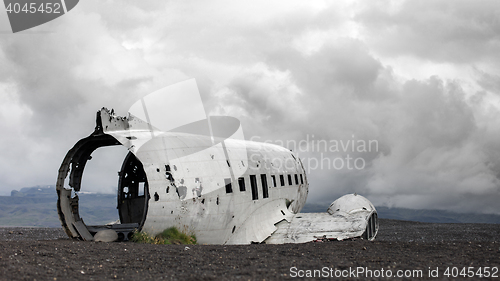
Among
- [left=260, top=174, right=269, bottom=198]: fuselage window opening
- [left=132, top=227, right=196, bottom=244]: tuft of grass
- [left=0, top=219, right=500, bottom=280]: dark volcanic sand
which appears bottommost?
[left=0, top=219, right=500, bottom=280]: dark volcanic sand

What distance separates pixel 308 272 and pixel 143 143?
24.0ft

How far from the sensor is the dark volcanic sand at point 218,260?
8.80 metres

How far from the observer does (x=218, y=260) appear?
34.0 ft

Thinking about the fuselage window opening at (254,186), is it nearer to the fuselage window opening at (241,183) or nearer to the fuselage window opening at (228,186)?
the fuselage window opening at (241,183)

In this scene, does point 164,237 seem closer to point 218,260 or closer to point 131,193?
point 218,260

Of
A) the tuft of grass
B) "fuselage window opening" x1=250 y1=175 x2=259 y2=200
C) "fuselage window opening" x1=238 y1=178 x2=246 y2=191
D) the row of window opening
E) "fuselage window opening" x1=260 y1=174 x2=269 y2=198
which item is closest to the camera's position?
the tuft of grass

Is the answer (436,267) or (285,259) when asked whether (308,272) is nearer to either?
(285,259)

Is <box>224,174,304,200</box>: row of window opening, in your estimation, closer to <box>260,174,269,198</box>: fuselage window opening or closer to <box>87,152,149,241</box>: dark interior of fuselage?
<box>260,174,269,198</box>: fuselage window opening

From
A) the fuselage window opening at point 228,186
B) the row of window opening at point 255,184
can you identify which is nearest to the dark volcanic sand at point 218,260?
the fuselage window opening at point 228,186

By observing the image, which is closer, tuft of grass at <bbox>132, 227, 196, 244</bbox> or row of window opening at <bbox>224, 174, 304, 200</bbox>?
tuft of grass at <bbox>132, 227, 196, 244</bbox>

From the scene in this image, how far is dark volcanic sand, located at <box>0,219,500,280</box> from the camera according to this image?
8797 millimetres

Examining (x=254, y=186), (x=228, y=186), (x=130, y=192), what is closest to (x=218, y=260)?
(x=228, y=186)

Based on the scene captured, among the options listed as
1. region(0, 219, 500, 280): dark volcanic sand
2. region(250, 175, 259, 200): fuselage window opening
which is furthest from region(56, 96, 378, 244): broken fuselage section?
region(0, 219, 500, 280): dark volcanic sand

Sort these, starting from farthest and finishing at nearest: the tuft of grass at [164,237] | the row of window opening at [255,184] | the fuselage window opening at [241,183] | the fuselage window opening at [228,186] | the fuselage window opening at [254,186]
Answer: the fuselage window opening at [254,186] → the fuselage window opening at [241,183] → the row of window opening at [255,184] → the fuselage window opening at [228,186] → the tuft of grass at [164,237]
